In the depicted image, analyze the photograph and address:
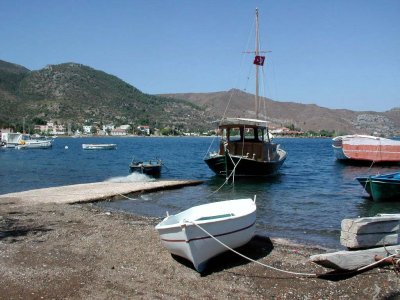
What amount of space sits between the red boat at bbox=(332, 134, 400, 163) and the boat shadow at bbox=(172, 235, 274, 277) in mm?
38887

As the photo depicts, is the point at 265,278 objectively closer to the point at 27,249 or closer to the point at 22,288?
the point at 22,288

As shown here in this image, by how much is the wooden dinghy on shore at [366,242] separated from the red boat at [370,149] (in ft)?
128

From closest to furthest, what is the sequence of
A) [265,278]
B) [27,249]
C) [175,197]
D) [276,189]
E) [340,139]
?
1. [265,278]
2. [27,249]
3. [175,197]
4. [276,189]
5. [340,139]

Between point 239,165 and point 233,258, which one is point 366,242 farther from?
point 239,165

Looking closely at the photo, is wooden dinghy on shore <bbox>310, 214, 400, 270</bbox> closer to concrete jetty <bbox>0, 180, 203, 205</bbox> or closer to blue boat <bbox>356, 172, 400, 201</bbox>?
blue boat <bbox>356, 172, 400, 201</bbox>

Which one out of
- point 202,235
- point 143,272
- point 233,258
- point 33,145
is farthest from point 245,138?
point 33,145

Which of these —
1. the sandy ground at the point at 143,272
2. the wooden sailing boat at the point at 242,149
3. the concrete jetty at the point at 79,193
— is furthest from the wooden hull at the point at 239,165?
the sandy ground at the point at 143,272

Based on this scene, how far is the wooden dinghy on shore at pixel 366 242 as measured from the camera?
885 cm

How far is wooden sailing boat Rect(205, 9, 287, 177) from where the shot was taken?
30656 millimetres

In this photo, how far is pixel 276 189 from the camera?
27.5m

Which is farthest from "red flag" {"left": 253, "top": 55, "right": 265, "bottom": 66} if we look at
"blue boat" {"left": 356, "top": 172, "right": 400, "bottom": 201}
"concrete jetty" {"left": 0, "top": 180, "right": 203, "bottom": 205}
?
"blue boat" {"left": 356, "top": 172, "right": 400, "bottom": 201}

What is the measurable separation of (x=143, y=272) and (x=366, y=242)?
5.03 meters

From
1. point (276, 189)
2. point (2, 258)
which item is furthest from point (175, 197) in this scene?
point (2, 258)

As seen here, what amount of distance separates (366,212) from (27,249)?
14495 millimetres
